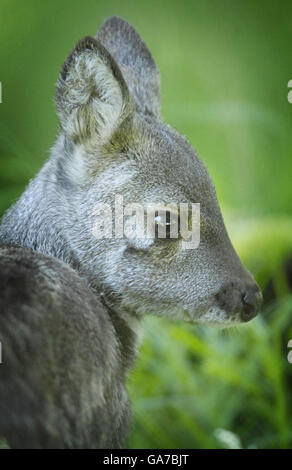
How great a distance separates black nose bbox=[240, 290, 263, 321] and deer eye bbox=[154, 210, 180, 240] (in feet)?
1.35

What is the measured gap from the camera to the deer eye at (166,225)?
3387 millimetres

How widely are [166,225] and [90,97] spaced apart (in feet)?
2.23

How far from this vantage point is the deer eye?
3.39 metres

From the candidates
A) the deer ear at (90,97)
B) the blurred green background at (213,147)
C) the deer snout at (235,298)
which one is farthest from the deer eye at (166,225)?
the blurred green background at (213,147)

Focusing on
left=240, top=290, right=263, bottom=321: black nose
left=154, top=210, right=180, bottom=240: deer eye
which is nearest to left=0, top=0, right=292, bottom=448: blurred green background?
left=240, top=290, right=263, bottom=321: black nose

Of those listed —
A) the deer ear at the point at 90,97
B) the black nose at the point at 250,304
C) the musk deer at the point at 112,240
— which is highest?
the deer ear at the point at 90,97

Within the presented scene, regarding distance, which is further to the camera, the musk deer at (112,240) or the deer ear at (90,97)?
the deer ear at (90,97)

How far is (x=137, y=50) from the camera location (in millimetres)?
4199

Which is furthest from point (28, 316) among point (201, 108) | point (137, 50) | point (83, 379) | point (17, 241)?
point (201, 108)

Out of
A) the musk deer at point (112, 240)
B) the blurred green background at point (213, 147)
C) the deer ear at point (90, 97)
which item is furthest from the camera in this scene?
the blurred green background at point (213, 147)

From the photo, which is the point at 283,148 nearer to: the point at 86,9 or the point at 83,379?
the point at 86,9

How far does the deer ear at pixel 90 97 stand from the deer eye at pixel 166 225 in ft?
1.53

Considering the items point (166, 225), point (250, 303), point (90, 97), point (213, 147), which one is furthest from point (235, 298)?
point (213, 147)

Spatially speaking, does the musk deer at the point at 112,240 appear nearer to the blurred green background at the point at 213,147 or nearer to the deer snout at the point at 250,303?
the deer snout at the point at 250,303
